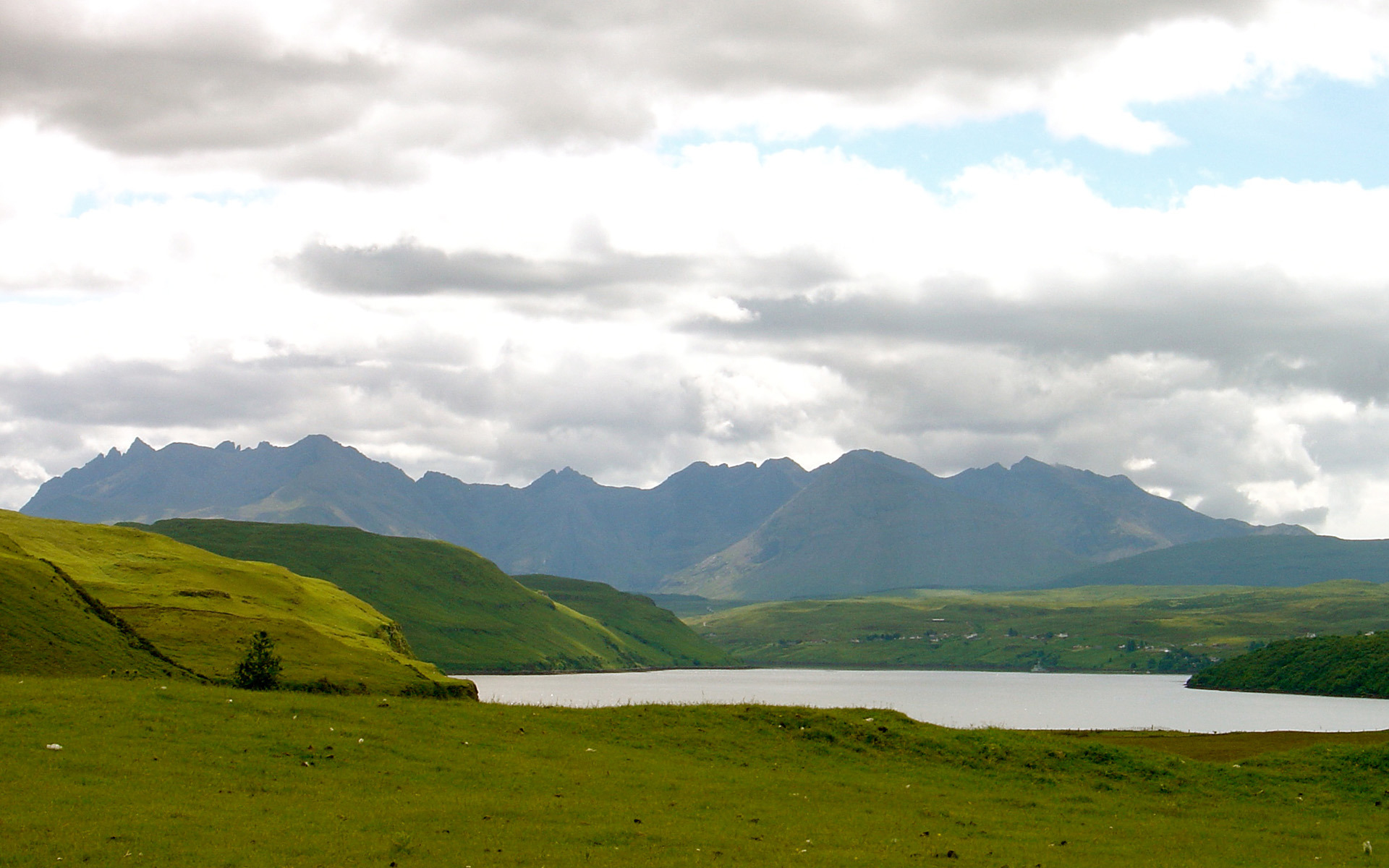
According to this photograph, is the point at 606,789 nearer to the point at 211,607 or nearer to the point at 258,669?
the point at 258,669

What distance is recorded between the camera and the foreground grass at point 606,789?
32.9 metres

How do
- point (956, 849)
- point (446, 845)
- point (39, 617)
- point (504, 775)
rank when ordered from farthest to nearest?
point (39, 617) → point (504, 775) → point (956, 849) → point (446, 845)

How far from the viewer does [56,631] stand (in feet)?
226

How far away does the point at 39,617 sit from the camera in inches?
2726

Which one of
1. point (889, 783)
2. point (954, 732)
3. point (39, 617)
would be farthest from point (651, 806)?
point (39, 617)

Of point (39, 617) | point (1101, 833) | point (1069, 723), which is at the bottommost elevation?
point (1069, 723)

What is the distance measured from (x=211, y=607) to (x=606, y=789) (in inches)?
4217

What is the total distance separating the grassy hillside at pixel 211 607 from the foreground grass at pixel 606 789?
99.4 feet

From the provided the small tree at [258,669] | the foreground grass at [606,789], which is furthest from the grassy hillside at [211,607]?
the foreground grass at [606,789]

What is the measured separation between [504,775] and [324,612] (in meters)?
149

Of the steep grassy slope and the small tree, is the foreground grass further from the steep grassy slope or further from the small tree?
the steep grassy slope

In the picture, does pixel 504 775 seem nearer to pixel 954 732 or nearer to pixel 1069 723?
pixel 954 732

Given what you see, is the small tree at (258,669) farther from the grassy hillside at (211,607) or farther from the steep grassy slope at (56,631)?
the grassy hillside at (211,607)

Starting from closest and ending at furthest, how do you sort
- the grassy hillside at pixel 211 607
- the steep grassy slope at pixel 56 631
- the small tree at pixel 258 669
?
1. the small tree at pixel 258 669
2. the steep grassy slope at pixel 56 631
3. the grassy hillside at pixel 211 607
